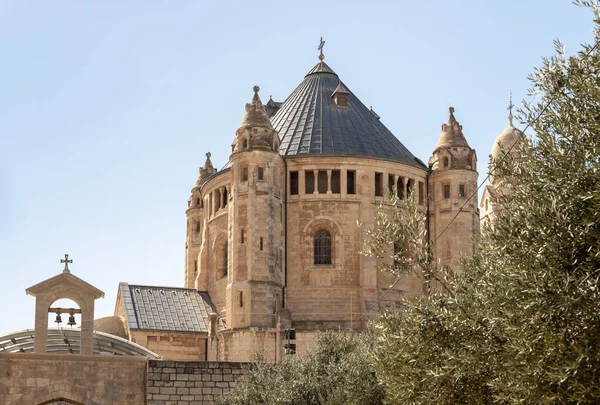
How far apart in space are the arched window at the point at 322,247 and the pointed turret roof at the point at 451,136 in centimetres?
845

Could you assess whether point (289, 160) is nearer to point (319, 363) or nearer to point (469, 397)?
point (319, 363)

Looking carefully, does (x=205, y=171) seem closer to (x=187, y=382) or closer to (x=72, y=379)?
(x=187, y=382)

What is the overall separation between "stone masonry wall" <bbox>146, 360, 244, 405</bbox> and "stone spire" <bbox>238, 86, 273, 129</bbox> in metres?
20.8

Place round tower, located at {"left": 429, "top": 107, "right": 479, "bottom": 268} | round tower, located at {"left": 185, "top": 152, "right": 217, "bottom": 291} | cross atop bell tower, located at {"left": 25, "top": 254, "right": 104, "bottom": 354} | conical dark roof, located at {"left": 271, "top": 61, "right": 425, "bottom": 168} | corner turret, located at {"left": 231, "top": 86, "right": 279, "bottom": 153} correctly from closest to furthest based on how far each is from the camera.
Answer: cross atop bell tower, located at {"left": 25, "top": 254, "right": 104, "bottom": 354}, corner turret, located at {"left": 231, "top": 86, "right": 279, "bottom": 153}, conical dark roof, located at {"left": 271, "top": 61, "right": 425, "bottom": 168}, round tower, located at {"left": 429, "top": 107, "right": 479, "bottom": 268}, round tower, located at {"left": 185, "top": 152, "right": 217, "bottom": 291}

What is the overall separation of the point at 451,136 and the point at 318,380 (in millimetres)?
28016

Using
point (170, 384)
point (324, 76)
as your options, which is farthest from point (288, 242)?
point (170, 384)

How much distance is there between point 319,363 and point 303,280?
20.2 metres

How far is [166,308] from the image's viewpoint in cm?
5284

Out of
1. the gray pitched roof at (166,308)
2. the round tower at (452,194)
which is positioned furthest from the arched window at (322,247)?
the gray pitched roof at (166,308)

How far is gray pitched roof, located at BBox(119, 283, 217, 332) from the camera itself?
5100 centimetres

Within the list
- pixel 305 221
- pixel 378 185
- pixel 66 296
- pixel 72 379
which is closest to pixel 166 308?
pixel 305 221

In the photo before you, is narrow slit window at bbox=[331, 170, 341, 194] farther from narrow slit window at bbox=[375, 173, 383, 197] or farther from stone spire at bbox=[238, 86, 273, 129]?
stone spire at bbox=[238, 86, 273, 129]

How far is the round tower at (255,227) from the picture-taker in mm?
47594

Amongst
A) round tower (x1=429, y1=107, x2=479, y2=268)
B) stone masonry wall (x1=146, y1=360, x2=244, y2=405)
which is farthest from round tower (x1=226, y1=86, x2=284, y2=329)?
stone masonry wall (x1=146, y1=360, x2=244, y2=405)
